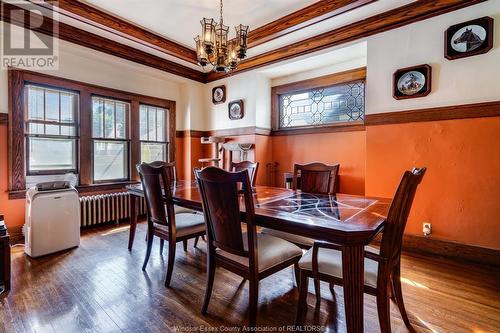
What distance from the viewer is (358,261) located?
4.08 feet

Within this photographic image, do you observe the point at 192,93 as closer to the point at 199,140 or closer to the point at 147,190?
the point at 199,140

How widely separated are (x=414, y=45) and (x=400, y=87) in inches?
18.0

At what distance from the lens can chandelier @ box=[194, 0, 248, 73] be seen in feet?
7.65

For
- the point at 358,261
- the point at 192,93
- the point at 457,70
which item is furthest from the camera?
the point at 192,93

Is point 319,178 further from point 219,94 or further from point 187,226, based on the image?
point 219,94

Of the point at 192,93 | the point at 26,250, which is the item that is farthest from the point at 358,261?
the point at 192,93

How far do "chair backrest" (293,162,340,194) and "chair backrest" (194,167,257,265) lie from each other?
1.23 metres

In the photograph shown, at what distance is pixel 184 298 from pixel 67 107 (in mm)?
3318

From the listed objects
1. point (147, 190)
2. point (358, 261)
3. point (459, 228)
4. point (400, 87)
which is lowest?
point (459, 228)

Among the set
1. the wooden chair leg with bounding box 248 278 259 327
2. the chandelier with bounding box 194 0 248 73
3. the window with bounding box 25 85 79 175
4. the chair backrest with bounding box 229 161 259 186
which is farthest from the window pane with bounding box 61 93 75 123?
the wooden chair leg with bounding box 248 278 259 327

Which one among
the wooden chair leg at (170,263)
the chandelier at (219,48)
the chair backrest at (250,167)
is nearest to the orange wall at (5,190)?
the wooden chair leg at (170,263)

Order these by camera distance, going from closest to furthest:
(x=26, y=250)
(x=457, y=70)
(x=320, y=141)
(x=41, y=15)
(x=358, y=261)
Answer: (x=358, y=261)
(x=457, y=70)
(x=26, y=250)
(x=41, y=15)
(x=320, y=141)

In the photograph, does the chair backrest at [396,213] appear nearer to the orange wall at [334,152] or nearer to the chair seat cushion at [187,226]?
the chair seat cushion at [187,226]

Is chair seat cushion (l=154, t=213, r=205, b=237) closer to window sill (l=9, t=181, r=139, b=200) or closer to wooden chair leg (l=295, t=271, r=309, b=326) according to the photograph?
wooden chair leg (l=295, t=271, r=309, b=326)
